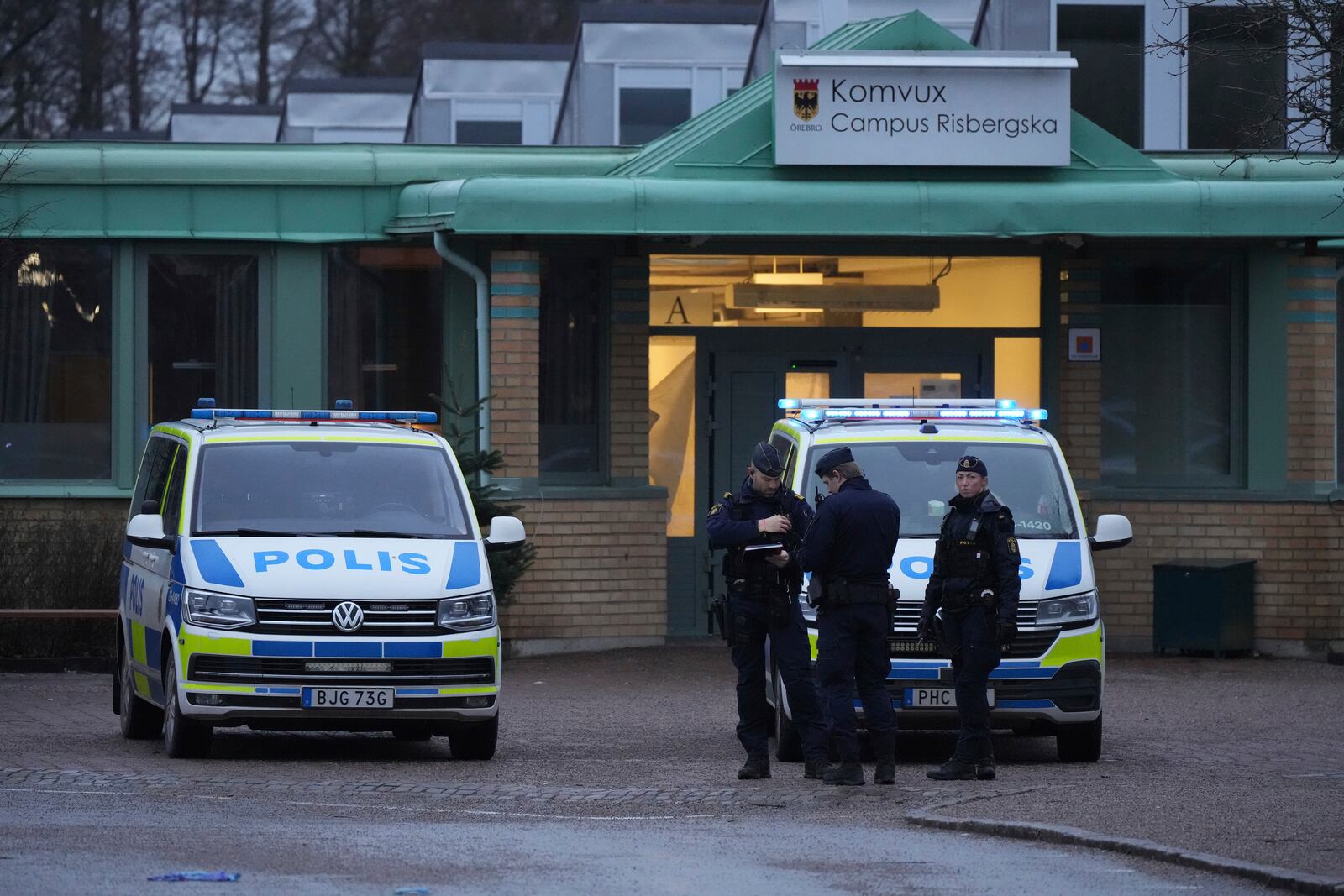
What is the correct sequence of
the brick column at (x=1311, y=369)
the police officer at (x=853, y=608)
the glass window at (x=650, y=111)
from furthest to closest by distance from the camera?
1. the glass window at (x=650, y=111)
2. the brick column at (x=1311, y=369)
3. the police officer at (x=853, y=608)

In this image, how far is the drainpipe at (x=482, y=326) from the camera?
62.0ft

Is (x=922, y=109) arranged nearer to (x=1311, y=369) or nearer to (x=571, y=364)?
(x=571, y=364)

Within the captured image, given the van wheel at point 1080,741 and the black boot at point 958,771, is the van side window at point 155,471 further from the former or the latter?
the van wheel at point 1080,741

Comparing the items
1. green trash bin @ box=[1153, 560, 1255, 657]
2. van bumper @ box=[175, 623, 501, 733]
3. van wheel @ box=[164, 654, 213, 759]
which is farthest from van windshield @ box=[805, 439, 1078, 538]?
green trash bin @ box=[1153, 560, 1255, 657]

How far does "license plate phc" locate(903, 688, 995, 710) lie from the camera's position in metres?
12.5

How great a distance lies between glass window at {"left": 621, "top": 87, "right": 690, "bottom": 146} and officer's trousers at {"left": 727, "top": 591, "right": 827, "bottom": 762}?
21.4m

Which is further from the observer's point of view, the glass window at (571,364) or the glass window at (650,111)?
the glass window at (650,111)

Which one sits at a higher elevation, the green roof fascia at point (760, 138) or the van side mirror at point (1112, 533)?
the green roof fascia at point (760, 138)

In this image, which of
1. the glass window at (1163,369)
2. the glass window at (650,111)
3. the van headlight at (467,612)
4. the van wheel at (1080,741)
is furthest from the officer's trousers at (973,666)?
the glass window at (650,111)

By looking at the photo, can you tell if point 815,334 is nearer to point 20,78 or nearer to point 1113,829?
point 1113,829

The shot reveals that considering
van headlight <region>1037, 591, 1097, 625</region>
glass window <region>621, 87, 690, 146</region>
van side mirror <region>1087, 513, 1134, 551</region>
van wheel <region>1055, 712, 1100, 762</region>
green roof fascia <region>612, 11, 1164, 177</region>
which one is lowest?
van wheel <region>1055, 712, 1100, 762</region>

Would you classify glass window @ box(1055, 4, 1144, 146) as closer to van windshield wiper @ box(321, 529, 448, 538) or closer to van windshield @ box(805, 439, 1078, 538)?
van windshield @ box(805, 439, 1078, 538)

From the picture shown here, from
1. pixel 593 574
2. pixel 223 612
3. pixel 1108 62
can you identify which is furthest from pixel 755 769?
pixel 1108 62

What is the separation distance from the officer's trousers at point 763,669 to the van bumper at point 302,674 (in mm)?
1550
